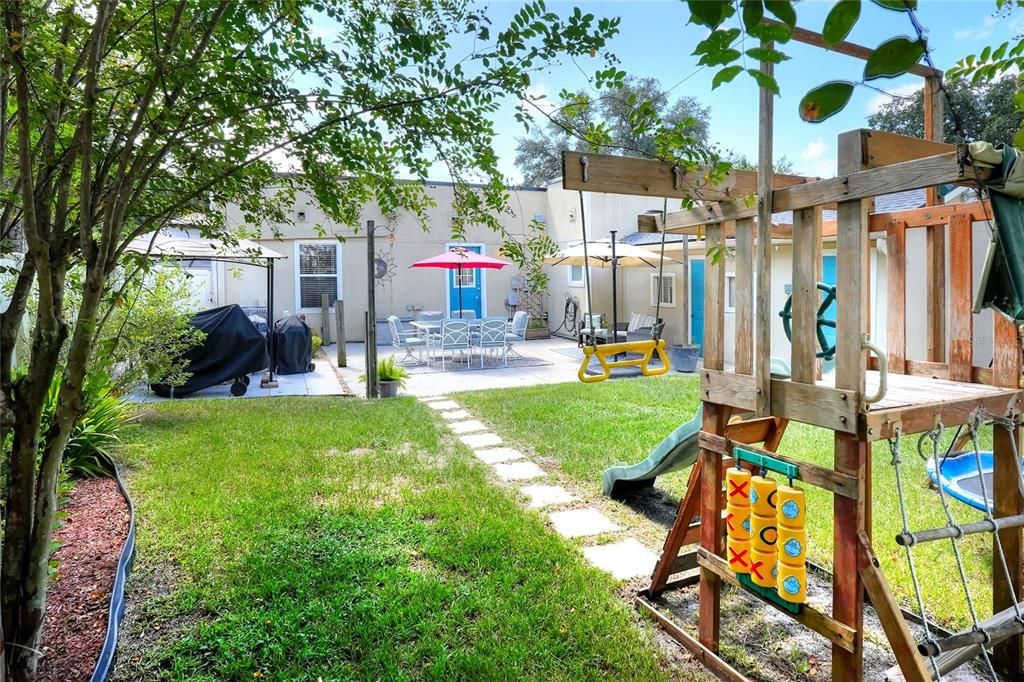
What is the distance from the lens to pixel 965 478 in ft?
11.8

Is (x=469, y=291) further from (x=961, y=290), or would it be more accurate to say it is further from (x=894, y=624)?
(x=894, y=624)

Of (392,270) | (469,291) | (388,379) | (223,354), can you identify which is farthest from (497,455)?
(469,291)

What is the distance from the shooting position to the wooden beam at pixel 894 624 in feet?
5.85

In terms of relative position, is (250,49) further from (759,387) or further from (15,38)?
(759,387)

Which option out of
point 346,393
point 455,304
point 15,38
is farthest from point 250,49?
point 455,304

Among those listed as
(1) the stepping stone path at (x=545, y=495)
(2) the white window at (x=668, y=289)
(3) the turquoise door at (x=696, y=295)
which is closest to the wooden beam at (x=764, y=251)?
(1) the stepping stone path at (x=545, y=495)

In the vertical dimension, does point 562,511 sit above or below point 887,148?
below

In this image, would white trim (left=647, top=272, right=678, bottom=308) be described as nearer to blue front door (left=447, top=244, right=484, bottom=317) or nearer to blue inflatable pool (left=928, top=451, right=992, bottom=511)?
blue front door (left=447, top=244, right=484, bottom=317)

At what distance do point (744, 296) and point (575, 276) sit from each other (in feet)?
40.9

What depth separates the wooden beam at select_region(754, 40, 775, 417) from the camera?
1944 millimetres

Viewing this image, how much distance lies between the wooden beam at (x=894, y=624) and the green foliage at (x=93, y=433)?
4438mm

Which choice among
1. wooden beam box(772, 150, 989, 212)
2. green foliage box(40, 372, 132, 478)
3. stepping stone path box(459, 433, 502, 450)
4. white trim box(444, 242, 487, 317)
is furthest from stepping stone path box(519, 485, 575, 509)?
white trim box(444, 242, 487, 317)

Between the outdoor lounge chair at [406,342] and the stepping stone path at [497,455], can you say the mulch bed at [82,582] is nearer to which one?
the stepping stone path at [497,455]

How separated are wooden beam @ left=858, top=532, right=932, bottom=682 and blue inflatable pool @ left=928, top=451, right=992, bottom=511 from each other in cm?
135
